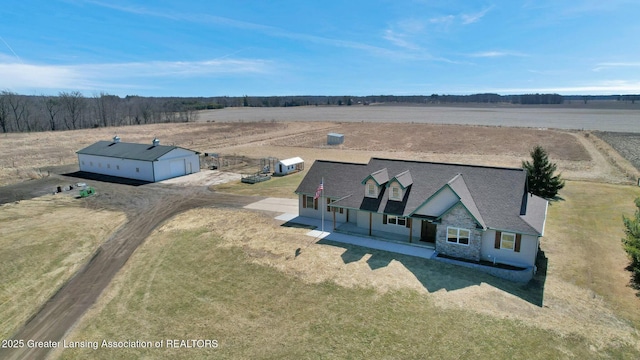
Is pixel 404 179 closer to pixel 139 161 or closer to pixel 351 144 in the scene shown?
pixel 139 161

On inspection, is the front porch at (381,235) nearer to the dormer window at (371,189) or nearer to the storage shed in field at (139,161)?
the dormer window at (371,189)

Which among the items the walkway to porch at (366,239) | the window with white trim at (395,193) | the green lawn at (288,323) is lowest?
the green lawn at (288,323)

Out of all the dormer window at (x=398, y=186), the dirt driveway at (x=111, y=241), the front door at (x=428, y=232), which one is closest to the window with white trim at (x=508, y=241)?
the front door at (x=428, y=232)

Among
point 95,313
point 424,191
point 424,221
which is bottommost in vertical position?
point 95,313

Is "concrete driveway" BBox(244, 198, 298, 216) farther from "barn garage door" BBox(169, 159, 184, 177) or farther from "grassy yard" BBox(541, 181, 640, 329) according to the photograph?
"grassy yard" BBox(541, 181, 640, 329)

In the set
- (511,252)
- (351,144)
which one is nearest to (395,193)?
(511,252)

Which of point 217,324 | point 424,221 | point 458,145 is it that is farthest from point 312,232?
point 458,145

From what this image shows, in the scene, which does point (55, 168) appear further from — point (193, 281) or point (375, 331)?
point (375, 331)
